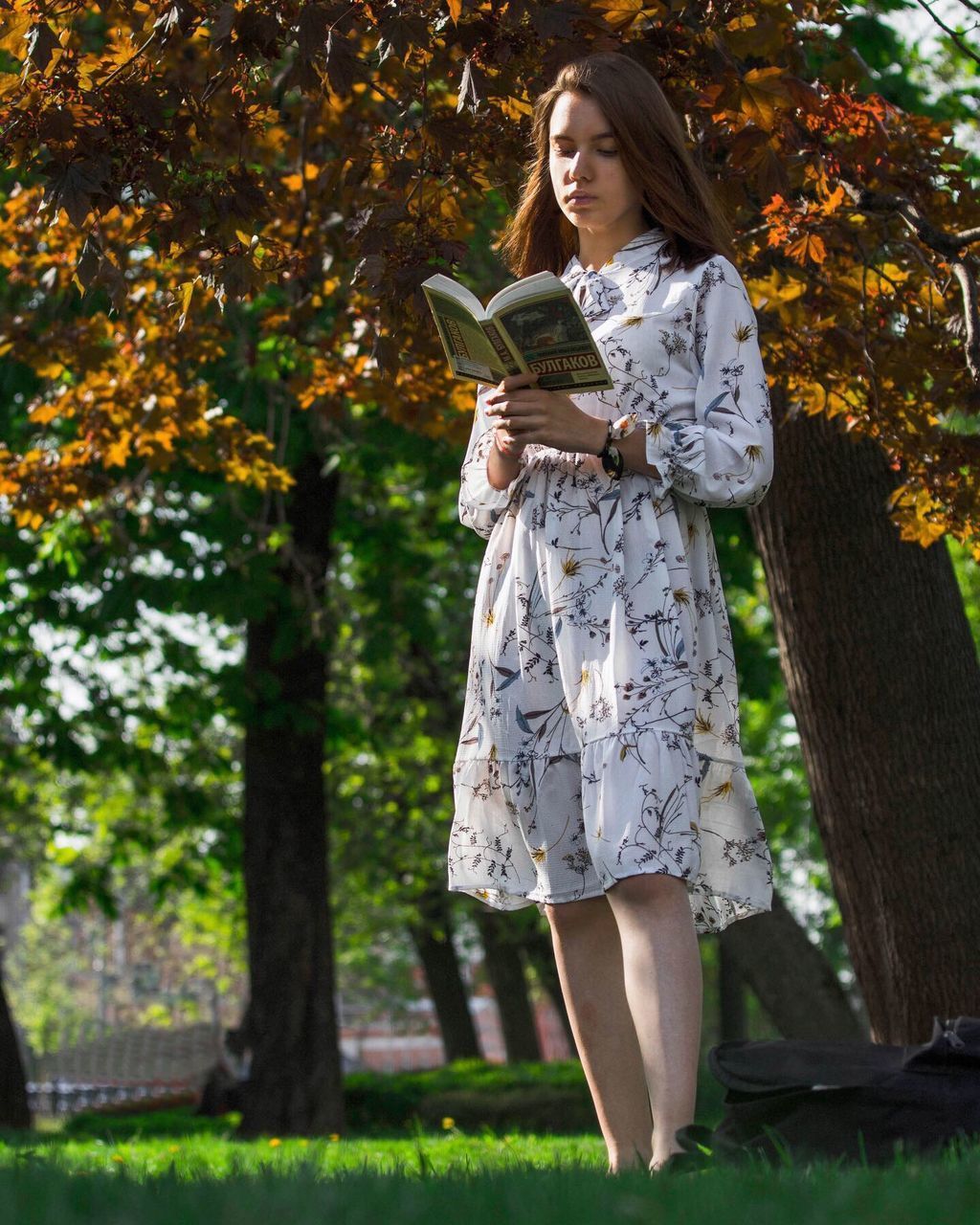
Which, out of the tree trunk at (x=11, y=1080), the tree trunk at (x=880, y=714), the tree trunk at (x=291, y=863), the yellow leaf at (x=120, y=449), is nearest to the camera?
the tree trunk at (x=880, y=714)

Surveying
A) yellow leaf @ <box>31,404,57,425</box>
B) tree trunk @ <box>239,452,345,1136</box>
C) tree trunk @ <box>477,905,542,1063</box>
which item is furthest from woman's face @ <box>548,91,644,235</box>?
tree trunk @ <box>477,905,542,1063</box>

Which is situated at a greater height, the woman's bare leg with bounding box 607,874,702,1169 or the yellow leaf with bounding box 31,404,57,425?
the yellow leaf with bounding box 31,404,57,425

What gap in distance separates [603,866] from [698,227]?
4.95ft

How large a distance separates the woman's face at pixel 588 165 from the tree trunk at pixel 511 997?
63.1 ft

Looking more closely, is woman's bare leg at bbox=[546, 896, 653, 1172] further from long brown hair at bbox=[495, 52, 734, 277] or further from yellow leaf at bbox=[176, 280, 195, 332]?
yellow leaf at bbox=[176, 280, 195, 332]

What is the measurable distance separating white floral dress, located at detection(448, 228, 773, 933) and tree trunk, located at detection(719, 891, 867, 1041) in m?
6.21

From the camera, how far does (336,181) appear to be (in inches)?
202

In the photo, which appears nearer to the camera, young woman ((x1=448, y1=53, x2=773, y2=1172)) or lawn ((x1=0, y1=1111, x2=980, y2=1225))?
lawn ((x1=0, y1=1111, x2=980, y2=1225))

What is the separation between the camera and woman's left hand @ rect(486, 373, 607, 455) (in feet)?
10.8

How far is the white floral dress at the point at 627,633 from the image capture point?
320cm

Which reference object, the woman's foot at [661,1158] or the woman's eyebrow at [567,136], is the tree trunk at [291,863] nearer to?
the woman's eyebrow at [567,136]

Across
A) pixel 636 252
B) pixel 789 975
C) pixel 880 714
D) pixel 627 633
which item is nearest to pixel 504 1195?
pixel 627 633

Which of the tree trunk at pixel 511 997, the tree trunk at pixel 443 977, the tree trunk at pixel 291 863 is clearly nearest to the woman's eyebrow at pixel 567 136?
the tree trunk at pixel 291 863

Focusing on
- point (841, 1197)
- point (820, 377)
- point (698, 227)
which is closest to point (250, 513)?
point (820, 377)
